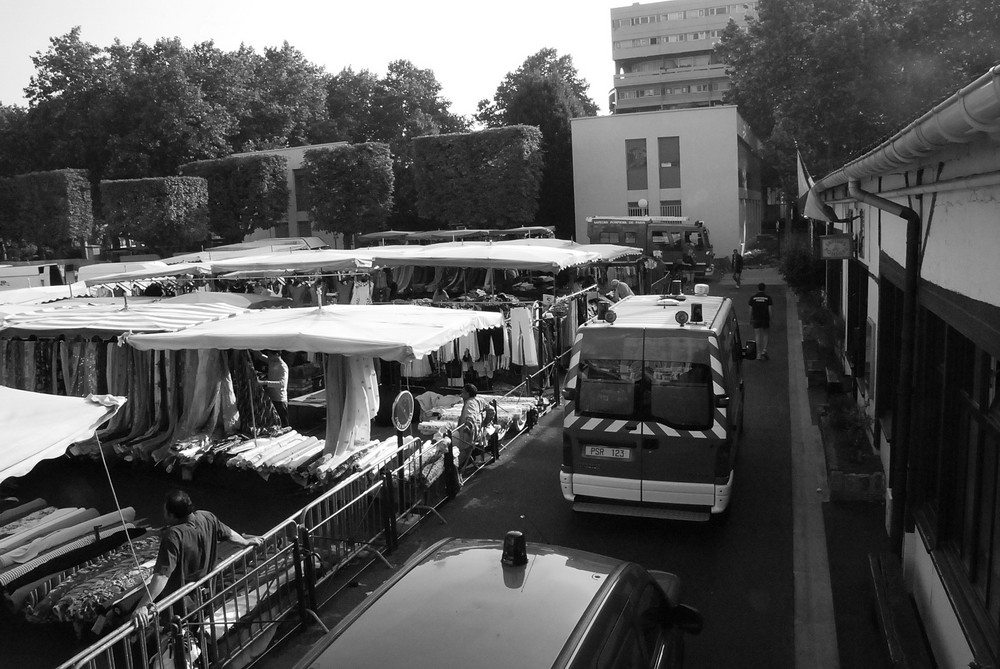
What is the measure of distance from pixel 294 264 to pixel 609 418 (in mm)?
12520

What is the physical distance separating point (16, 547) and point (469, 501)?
4.68 metres

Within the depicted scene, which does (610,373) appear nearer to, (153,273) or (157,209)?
(153,273)

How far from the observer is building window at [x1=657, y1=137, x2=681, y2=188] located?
40406mm

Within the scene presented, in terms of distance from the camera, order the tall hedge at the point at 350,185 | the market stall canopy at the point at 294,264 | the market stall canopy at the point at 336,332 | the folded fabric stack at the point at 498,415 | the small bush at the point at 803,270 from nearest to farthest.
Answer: the market stall canopy at the point at 336,332 < the folded fabric stack at the point at 498,415 < the market stall canopy at the point at 294,264 < the small bush at the point at 803,270 < the tall hedge at the point at 350,185

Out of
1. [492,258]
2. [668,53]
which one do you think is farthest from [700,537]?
[668,53]

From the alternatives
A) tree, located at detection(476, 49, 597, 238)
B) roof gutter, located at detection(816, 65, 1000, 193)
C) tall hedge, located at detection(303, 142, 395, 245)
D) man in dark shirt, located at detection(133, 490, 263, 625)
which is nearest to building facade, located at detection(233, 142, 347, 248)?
tall hedge, located at detection(303, 142, 395, 245)

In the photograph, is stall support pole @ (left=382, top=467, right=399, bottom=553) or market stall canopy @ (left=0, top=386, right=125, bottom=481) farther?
stall support pole @ (left=382, top=467, right=399, bottom=553)

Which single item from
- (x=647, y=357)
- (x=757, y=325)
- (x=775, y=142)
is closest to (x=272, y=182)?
(x=775, y=142)

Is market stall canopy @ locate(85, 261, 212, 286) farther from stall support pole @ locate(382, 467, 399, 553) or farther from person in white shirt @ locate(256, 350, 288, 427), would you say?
stall support pole @ locate(382, 467, 399, 553)

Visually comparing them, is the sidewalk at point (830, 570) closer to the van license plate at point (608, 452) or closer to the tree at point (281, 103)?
the van license plate at point (608, 452)

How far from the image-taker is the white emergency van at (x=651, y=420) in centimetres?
784

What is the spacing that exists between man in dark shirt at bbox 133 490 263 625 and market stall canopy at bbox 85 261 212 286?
13702 mm

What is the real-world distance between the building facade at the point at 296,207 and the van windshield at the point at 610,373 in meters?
40.6

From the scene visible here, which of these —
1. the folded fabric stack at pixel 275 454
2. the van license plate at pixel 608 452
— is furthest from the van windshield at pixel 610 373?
the folded fabric stack at pixel 275 454
